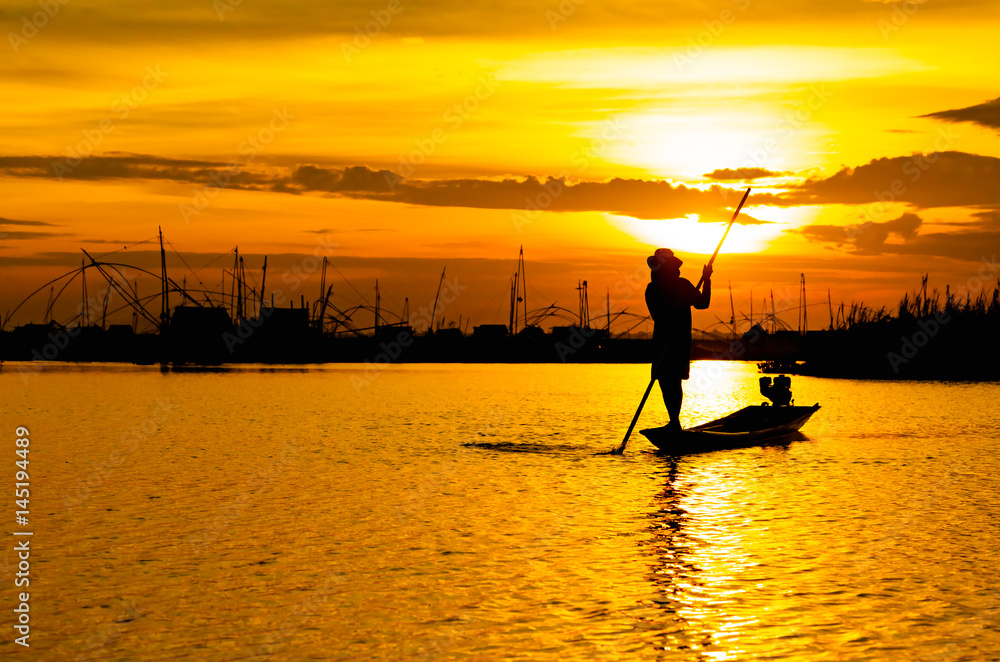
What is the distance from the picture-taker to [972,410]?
5553cm

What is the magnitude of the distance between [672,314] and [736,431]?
557cm

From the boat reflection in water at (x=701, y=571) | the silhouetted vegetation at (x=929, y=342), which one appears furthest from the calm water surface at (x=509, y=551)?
the silhouetted vegetation at (x=929, y=342)

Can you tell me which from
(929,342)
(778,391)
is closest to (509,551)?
(778,391)

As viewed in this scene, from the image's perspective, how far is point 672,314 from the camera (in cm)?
2877

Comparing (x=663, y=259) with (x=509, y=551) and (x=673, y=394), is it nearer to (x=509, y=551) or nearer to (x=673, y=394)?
(x=673, y=394)

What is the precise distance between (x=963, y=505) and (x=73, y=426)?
3611 centimetres

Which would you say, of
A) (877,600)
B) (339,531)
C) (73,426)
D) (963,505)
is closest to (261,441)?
(73,426)

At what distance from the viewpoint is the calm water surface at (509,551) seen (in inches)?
448

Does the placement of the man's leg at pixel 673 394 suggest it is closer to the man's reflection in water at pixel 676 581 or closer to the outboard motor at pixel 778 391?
the man's reflection in water at pixel 676 581

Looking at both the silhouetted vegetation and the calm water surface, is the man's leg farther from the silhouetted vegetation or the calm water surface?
the silhouetted vegetation

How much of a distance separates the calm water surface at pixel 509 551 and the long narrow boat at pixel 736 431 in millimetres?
660

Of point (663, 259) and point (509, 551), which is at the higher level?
point (663, 259)

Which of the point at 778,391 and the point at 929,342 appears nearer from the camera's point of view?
the point at 778,391

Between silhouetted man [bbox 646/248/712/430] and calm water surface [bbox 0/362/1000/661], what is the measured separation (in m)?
2.53
